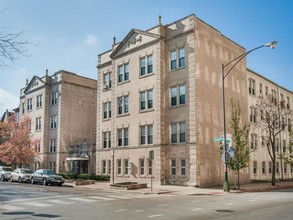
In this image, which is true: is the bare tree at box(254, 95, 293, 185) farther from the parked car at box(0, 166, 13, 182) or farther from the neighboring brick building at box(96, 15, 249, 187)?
the parked car at box(0, 166, 13, 182)

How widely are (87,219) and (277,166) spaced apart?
132ft

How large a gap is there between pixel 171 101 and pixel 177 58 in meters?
4.13

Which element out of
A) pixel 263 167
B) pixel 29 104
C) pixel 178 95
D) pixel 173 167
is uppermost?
pixel 29 104

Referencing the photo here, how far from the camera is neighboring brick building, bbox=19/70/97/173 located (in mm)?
49406

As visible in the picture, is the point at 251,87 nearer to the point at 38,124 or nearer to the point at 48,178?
the point at 48,178

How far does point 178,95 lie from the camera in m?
32.9

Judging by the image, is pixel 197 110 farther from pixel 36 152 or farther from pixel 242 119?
pixel 36 152

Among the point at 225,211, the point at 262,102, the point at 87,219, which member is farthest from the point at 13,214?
the point at 262,102

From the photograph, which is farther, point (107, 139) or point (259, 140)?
point (259, 140)

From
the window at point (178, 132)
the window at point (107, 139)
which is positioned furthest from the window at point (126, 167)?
the window at point (178, 132)

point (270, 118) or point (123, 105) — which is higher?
point (123, 105)

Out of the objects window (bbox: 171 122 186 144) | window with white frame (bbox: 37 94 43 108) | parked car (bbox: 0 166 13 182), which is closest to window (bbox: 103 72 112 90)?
window (bbox: 171 122 186 144)

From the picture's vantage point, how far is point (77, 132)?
51.4 metres

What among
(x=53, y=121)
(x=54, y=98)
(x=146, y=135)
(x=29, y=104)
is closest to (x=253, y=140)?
(x=146, y=135)
